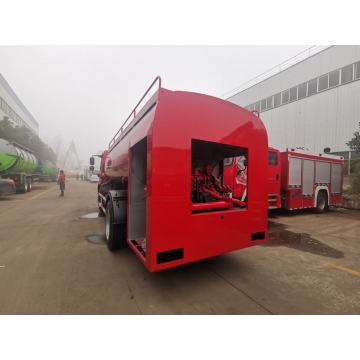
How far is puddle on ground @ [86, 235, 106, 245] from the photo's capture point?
472 centimetres

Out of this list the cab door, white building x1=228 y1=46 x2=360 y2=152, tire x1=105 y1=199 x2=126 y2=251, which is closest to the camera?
tire x1=105 y1=199 x2=126 y2=251

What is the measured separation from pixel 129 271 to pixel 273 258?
2.76 m

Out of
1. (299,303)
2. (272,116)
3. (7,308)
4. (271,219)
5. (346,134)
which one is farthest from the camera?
(272,116)

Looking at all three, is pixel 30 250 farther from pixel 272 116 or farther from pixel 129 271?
pixel 272 116

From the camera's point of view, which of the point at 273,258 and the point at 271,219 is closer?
the point at 273,258

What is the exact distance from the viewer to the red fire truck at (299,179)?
7.00 meters

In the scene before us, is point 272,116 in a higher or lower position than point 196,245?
higher

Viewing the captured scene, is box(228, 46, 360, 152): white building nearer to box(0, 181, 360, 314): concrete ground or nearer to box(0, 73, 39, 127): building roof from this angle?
box(0, 181, 360, 314): concrete ground

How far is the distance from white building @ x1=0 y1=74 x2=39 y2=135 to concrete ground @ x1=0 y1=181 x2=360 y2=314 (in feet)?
126

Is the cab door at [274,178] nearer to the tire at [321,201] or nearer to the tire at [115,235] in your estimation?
the tire at [321,201]

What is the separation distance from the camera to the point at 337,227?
6.36 m

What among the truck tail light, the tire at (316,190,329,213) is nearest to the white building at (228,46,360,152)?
the tire at (316,190,329,213)

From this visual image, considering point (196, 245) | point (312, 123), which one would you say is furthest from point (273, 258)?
point (312, 123)

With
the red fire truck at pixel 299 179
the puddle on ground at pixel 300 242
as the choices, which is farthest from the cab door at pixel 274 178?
the puddle on ground at pixel 300 242
